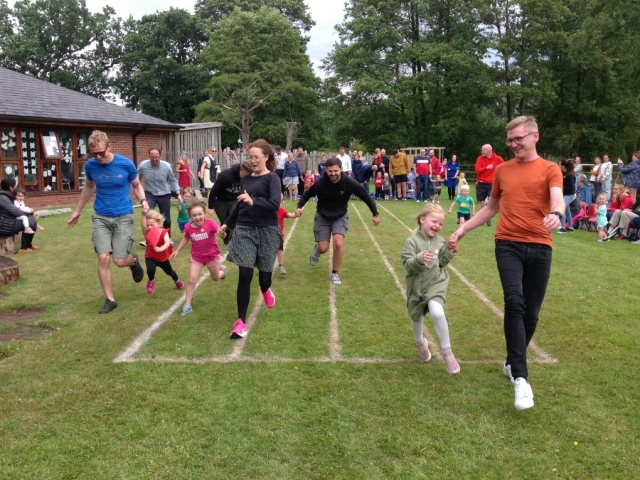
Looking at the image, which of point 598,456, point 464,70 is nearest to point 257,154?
point 598,456

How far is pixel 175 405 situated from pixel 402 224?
35.9 ft

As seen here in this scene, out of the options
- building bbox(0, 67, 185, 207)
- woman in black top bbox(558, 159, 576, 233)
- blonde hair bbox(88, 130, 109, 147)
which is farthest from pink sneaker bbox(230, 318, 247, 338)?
building bbox(0, 67, 185, 207)

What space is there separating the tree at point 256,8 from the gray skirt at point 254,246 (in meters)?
50.7

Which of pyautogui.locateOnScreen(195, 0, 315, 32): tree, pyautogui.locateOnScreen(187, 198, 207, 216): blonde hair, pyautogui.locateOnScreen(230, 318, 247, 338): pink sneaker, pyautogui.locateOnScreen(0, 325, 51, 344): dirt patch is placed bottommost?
pyautogui.locateOnScreen(0, 325, 51, 344): dirt patch

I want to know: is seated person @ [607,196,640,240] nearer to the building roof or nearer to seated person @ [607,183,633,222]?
seated person @ [607,183,633,222]

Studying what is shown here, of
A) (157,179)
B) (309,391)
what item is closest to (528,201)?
(309,391)

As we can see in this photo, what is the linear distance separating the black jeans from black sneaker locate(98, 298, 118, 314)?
4584 millimetres

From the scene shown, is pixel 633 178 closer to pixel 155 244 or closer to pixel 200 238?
pixel 200 238

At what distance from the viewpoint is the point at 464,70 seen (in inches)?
1495

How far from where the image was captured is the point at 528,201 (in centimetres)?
417

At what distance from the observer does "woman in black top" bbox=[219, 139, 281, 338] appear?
5.68m

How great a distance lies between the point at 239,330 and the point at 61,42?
57007 millimetres

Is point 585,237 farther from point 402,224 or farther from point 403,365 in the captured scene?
point 403,365

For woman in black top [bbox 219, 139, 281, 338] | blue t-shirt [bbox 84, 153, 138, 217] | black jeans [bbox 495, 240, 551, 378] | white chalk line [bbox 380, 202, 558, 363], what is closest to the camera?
black jeans [bbox 495, 240, 551, 378]
